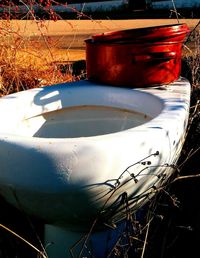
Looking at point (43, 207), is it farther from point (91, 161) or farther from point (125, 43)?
point (125, 43)

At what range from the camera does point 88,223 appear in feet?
3.52

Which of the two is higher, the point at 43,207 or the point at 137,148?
the point at 137,148

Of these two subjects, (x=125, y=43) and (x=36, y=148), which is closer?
(x=36, y=148)

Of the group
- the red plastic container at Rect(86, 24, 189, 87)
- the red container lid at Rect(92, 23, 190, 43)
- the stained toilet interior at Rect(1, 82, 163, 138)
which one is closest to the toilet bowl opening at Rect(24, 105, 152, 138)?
the stained toilet interior at Rect(1, 82, 163, 138)

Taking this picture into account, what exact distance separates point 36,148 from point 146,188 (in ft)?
0.98

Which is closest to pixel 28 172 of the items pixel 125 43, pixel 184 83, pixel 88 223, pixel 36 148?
pixel 36 148

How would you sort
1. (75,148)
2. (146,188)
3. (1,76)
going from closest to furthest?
(75,148) → (146,188) → (1,76)

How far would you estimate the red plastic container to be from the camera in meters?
1.43

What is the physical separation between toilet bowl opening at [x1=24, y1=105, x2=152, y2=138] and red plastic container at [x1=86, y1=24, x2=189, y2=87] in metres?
0.12

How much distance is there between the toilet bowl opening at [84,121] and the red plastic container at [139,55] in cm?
12

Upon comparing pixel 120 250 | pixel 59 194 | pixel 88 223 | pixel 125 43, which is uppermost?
pixel 125 43

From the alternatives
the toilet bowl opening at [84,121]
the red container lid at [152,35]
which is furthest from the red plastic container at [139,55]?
the toilet bowl opening at [84,121]

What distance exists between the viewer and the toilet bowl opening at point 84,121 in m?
1.42

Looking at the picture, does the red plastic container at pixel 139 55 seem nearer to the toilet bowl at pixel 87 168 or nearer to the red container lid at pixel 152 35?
the red container lid at pixel 152 35
